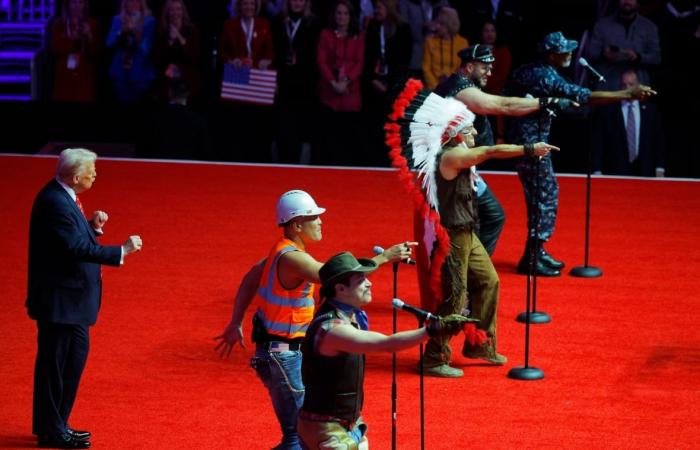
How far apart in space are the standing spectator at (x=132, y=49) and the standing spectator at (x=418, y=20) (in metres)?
3.17

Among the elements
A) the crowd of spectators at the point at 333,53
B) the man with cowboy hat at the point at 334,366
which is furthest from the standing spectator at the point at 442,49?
the man with cowboy hat at the point at 334,366

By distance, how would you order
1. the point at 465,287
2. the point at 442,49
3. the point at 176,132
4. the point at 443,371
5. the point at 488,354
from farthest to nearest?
the point at 442,49 < the point at 176,132 < the point at 488,354 < the point at 443,371 < the point at 465,287

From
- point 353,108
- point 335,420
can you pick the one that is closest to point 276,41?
point 353,108

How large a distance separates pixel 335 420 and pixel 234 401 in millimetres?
2835

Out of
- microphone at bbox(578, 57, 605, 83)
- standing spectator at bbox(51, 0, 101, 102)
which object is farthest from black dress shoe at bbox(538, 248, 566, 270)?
standing spectator at bbox(51, 0, 101, 102)

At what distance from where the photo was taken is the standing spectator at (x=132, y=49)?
1766cm

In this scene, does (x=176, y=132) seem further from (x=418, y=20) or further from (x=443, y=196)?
(x=443, y=196)

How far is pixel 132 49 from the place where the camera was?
17.8 meters

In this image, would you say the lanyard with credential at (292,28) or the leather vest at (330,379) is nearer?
the leather vest at (330,379)

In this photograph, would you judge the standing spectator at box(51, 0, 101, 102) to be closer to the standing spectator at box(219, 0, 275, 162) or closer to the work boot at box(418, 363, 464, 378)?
the standing spectator at box(219, 0, 275, 162)

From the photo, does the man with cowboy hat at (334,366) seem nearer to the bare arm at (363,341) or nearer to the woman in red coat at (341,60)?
the bare arm at (363,341)

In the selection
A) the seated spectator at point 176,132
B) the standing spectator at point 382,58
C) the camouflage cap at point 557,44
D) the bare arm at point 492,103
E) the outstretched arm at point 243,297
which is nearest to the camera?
the outstretched arm at point 243,297

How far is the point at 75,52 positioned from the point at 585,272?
7.95m

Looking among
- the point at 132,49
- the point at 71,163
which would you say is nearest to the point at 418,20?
the point at 132,49
